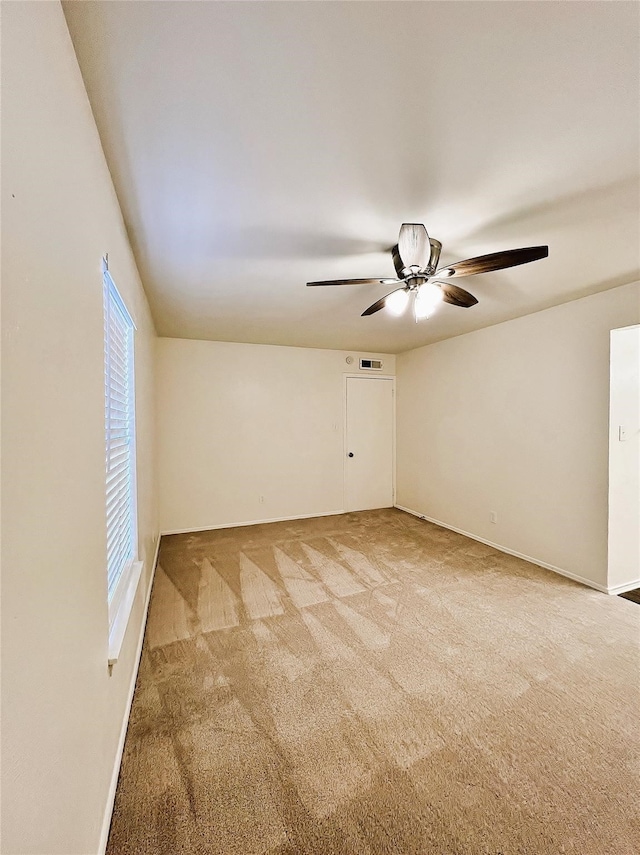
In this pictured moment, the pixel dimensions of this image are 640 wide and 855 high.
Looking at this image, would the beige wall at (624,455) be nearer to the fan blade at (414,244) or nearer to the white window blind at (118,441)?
the fan blade at (414,244)

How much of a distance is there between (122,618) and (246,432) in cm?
309

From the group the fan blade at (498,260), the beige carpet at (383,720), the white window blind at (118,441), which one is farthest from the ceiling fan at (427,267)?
the beige carpet at (383,720)

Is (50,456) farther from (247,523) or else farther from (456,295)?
(247,523)

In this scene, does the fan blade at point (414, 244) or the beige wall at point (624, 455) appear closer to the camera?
the fan blade at point (414, 244)

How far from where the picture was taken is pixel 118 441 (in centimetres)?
184

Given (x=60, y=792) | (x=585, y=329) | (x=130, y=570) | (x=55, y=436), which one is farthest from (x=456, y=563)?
(x=55, y=436)

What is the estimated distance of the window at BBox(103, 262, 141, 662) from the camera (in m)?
1.52

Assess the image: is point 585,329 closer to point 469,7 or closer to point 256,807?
point 469,7

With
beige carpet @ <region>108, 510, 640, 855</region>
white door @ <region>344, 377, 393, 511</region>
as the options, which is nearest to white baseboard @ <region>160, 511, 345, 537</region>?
white door @ <region>344, 377, 393, 511</region>

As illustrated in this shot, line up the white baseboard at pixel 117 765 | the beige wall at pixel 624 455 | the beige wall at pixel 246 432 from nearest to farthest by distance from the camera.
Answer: the white baseboard at pixel 117 765 < the beige wall at pixel 624 455 < the beige wall at pixel 246 432

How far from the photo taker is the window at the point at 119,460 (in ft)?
4.98

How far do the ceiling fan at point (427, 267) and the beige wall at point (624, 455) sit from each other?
5.25ft

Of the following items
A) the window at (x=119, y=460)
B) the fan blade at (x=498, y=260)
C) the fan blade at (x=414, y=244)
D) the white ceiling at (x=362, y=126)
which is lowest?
the window at (x=119, y=460)

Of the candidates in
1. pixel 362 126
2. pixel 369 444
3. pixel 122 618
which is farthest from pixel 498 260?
pixel 369 444
